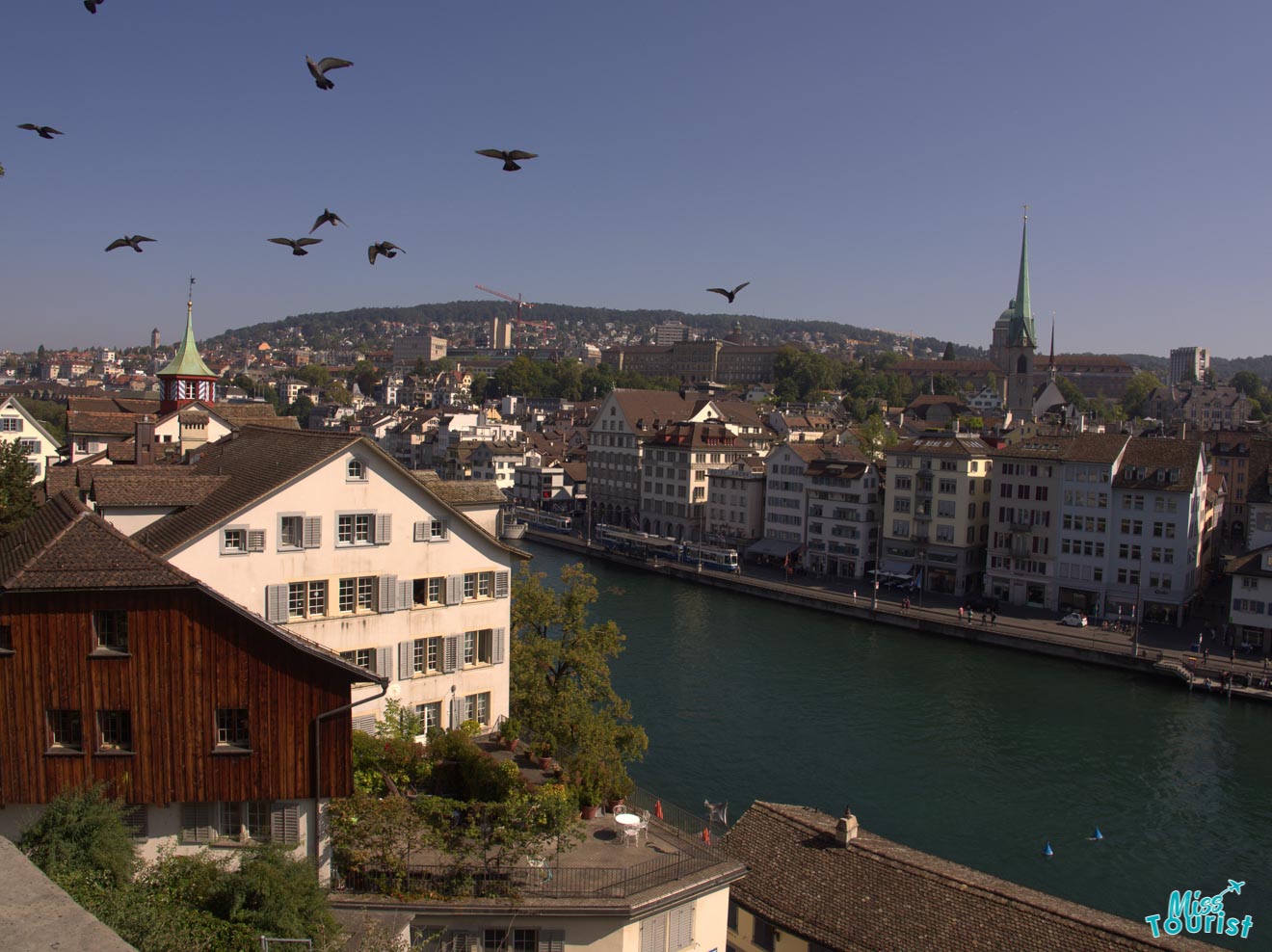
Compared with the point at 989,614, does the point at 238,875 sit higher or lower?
higher

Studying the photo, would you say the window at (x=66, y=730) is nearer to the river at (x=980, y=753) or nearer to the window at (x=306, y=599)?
the window at (x=306, y=599)

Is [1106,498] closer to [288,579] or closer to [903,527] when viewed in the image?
[903,527]

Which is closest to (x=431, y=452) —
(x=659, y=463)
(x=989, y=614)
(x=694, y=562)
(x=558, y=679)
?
(x=659, y=463)

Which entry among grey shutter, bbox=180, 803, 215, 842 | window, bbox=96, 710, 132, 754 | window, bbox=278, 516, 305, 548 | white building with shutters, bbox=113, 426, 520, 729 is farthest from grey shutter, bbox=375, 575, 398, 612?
window, bbox=96, 710, 132, 754

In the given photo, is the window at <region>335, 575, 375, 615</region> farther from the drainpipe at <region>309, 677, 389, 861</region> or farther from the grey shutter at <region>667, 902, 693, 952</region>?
the grey shutter at <region>667, 902, 693, 952</region>

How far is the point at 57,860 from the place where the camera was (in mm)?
9766

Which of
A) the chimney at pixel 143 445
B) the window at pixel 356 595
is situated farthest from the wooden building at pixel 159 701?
the chimney at pixel 143 445

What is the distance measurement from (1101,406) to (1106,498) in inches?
3971

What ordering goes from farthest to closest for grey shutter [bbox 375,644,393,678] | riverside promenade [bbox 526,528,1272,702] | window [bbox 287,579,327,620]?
riverside promenade [bbox 526,528,1272,702]
grey shutter [bbox 375,644,393,678]
window [bbox 287,579,327,620]

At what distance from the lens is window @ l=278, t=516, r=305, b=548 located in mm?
16844

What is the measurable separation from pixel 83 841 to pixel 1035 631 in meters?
41.0

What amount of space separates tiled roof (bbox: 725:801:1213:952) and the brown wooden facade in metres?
7.86

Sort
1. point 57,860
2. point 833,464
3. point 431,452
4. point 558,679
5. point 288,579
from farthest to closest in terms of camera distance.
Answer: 1. point 431,452
2. point 833,464
3. point 558,679
4. point 288,579
5. point 57,860

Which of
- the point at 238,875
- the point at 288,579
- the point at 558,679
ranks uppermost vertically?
the point at 288,579
